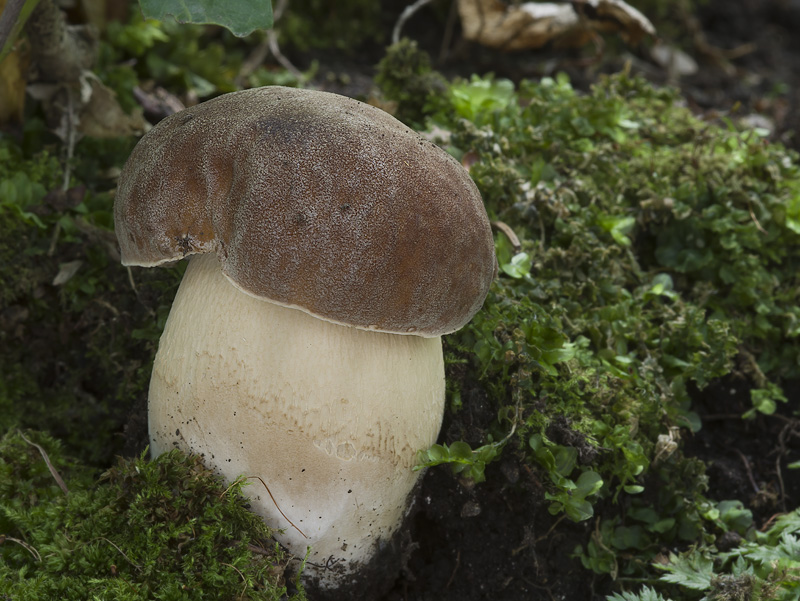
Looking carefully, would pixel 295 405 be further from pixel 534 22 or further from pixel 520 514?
pixel 534 22

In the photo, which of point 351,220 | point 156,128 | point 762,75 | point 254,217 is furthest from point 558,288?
point 762,75

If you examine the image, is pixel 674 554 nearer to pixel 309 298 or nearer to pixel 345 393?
pixel 345 393

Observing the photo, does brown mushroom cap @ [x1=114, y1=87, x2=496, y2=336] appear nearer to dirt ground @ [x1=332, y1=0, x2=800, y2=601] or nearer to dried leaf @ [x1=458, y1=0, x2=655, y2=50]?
dirt ground @ [x1=332, y1=0, x2=800, y2=601]

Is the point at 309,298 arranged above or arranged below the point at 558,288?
above

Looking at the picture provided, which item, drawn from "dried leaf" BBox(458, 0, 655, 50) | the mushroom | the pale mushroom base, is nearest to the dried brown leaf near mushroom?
the mushroom

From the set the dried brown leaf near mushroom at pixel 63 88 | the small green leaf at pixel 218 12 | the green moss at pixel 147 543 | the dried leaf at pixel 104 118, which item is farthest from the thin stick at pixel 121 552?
the dried leaf at pixel 104 118

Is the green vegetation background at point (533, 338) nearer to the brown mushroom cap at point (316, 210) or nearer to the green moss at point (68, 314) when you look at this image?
the green moss at point (68, 314)
